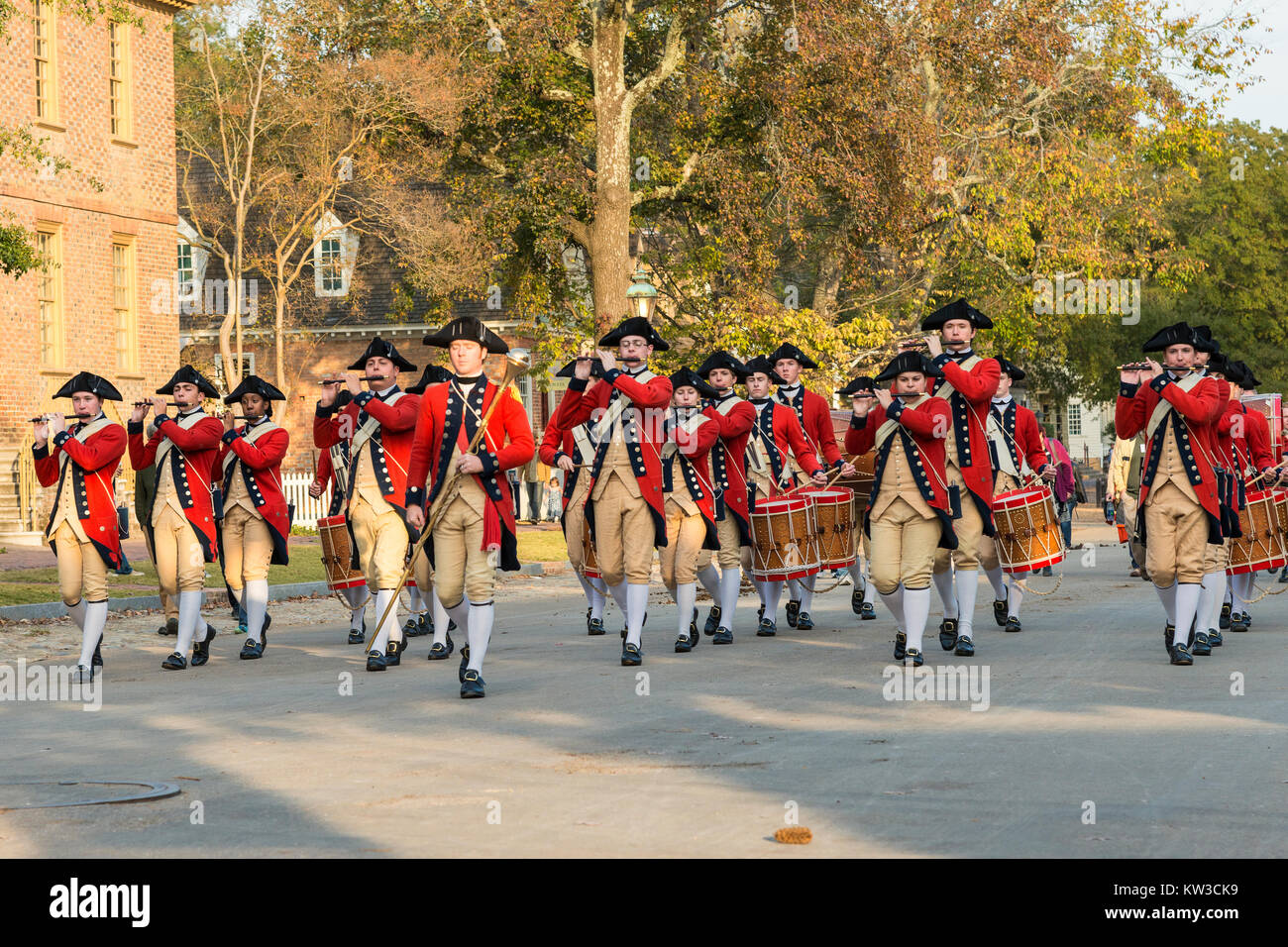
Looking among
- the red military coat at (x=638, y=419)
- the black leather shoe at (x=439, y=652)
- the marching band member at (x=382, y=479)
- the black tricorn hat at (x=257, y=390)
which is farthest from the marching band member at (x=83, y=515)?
the red military coat at (x=638, y=419)

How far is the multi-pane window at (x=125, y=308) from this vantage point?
3119cm

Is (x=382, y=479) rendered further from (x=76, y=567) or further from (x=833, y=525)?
(x=833, y=525)

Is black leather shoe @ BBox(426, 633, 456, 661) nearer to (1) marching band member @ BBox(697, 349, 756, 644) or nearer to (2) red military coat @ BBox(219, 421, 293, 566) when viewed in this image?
(2) red military coat @ BBox(219, 421, 293, 566)

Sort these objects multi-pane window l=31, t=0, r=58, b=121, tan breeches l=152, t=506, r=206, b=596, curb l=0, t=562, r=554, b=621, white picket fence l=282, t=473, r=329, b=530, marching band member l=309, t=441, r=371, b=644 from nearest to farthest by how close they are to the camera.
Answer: tan breeches l=152, t=506, r=206, b=596 → marching band member l=309, t=441, r=371, b=644 → curb l=0, t=562, r=554, b=621 → multi-pane window l=31, t=0, r=58, b=121 → white picket fence l=282, t=473, r=329, b=530

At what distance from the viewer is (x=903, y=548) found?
11.2 meters

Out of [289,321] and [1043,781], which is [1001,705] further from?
[289,321]

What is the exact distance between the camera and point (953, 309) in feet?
38.7

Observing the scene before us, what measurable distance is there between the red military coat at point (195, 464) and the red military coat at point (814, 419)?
5000 millimetres

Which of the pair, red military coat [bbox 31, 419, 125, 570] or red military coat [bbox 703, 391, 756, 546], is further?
red military coat [bbox 703, 391, 756, 546]

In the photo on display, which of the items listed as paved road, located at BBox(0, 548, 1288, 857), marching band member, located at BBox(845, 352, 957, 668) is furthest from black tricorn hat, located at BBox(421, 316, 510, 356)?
marching band member, located at BBox(845, 352, 957, 668)

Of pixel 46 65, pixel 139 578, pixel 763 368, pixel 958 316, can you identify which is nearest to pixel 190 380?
pixel 763 368

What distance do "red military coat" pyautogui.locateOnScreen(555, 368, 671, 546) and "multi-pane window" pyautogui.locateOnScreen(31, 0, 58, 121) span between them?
20.3 m

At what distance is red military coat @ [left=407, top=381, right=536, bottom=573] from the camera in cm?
1037

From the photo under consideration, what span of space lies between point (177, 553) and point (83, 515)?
902 mm
